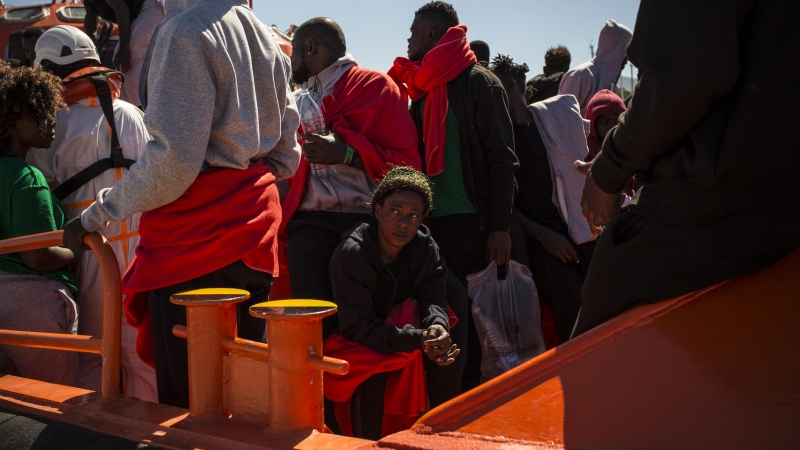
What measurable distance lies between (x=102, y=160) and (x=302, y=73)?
1110mm

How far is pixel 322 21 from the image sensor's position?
3.62 meters

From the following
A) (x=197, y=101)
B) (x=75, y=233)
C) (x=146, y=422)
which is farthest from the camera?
(x=75, y=233)

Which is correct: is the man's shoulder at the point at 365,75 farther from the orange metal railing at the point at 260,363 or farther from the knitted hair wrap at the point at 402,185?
the orange metal railing at the point at 260,363

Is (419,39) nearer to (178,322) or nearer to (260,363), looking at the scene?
(178,322)

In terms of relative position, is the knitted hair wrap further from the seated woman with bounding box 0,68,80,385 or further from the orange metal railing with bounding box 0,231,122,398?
the seated woman with bounding box 0,68,80,385

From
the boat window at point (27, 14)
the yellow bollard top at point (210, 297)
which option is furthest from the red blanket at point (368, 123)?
the boat window at point (27, 14)

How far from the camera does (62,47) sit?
3658mm

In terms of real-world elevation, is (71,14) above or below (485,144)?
above

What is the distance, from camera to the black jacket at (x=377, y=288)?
2.82m

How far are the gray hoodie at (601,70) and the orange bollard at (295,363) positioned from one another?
4.82 meters

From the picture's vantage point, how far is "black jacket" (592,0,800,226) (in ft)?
4.74

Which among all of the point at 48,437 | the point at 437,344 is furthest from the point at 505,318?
the point at 48,437

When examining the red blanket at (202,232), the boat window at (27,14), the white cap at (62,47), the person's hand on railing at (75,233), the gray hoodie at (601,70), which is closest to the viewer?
the red blanket at (202,232)

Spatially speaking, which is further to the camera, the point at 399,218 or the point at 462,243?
the point at 462,243
